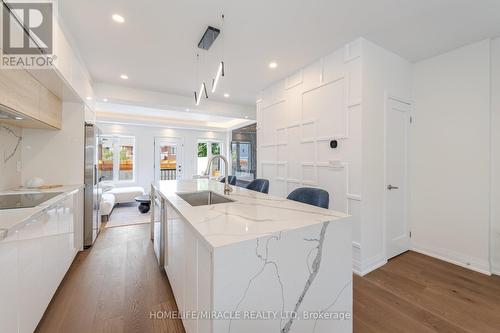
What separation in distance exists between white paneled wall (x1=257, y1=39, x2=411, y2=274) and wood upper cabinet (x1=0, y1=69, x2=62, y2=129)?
10.5 feet

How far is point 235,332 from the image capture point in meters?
0.97

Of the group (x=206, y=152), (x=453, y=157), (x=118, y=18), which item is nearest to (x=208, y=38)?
A: (x=118, y=18)

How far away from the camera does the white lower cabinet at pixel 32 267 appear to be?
1.20m

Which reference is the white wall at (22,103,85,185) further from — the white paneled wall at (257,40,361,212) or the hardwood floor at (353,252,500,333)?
the hardwood floor at (353,252,500,333)

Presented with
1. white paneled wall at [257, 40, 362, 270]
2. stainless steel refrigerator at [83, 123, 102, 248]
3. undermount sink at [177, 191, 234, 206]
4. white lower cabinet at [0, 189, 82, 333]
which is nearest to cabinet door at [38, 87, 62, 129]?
stainless steel refrigerator at [83, 123, 102, 248]

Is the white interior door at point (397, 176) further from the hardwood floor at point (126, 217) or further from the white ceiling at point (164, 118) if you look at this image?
the hardwood floor at point (126, 217)

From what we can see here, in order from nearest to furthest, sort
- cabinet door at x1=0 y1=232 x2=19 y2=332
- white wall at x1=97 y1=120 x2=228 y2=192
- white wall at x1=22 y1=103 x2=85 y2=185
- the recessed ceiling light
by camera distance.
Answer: cabinet door at x1=0 y1=232 x2=19 y2=332, the recessed ceiling light, white wall at x1=22 y1=103 x2=85 y2=185, white wall at x1=97 y1=120 x2=228 y2=192

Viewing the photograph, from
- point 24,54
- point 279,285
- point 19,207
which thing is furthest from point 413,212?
point 24,54

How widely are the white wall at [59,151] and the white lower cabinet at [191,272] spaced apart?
2203mm

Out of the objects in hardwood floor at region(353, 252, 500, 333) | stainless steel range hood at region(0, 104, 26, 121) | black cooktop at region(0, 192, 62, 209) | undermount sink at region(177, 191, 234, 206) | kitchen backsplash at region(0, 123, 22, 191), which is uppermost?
stainless steel range hood at region(0, 104, 26, 121)

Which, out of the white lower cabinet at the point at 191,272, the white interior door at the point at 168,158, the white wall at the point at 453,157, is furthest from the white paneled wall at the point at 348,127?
the white interior door at the point at 168,158

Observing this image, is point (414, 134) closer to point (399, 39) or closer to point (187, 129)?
point (399, 39)

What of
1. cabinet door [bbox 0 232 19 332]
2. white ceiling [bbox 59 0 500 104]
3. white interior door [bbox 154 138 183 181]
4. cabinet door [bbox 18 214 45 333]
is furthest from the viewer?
white interior door [bbox 154 138 183 181]

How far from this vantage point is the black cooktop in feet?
5.63
